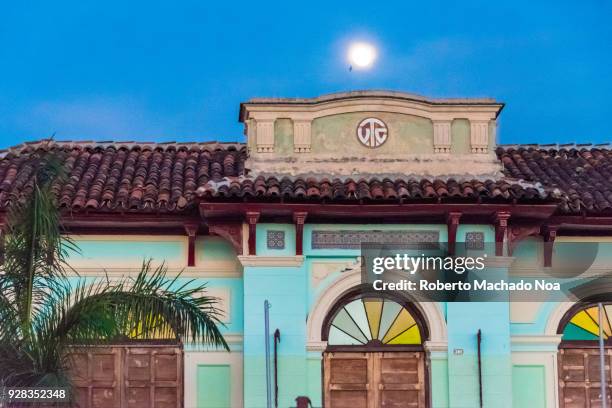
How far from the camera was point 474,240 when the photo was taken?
1741cm

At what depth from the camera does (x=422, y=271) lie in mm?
17422

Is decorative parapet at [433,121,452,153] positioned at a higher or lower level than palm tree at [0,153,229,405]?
higher

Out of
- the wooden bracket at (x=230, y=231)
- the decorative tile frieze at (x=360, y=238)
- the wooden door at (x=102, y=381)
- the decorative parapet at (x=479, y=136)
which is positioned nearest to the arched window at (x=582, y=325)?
the decorative tile frieze at (x=360, y=238)

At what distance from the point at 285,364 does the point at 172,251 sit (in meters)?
2.38

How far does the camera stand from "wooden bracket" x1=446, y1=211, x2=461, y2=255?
56.0 feet

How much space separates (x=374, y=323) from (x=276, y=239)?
1894 mm

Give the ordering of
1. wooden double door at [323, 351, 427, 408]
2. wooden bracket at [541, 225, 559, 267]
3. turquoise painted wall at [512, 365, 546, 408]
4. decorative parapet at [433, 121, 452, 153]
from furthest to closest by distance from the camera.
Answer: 1. decorative parapet at [433, 121, 452, 153]
2. wooden bracket at [541, 225, 559, 267]
3. turquoise painted wall at [512, 365, 546, 408]
4. wooden double door at [323, 351, 427, 408]

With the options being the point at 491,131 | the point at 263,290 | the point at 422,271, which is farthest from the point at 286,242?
the point at 491,131

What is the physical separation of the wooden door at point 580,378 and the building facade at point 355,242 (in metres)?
0.02

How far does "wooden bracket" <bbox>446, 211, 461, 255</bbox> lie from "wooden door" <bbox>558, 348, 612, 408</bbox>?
92.0 inches

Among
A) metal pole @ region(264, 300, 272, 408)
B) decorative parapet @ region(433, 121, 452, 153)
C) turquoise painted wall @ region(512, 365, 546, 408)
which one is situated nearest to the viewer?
metal pole @ region(264, 300, 272, 408)

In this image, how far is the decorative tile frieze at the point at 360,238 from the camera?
56.9 ft

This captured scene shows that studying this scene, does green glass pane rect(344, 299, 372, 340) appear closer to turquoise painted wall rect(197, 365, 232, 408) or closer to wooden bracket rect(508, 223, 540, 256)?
turquoise painted wall rect(197, 365, 232, 408)

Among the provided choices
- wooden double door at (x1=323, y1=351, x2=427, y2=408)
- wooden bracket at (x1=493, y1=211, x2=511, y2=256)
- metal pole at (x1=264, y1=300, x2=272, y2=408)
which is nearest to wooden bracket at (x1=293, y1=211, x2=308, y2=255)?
metal pole at (x1=264, y1=300, x2=272, y2=408)
